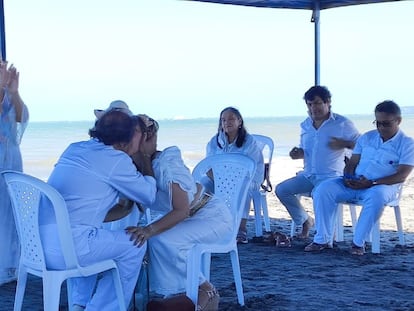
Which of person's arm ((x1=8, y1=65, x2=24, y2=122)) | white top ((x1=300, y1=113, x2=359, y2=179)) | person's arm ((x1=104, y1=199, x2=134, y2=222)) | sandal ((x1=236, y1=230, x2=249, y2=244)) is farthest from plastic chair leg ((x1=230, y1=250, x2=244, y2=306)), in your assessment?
white top ((x1=300, y1=113, x2=359, y2=179))

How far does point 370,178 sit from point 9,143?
8.53 ft

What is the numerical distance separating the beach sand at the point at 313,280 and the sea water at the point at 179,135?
10594mm

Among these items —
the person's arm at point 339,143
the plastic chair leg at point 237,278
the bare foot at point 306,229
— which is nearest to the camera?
the plastic chair leg at point 237,278

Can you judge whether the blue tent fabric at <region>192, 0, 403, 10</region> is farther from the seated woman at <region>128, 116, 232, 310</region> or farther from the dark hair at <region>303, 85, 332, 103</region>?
the seated woman at <region>128, 116, 232, 310</region>

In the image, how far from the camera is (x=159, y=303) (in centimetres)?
316

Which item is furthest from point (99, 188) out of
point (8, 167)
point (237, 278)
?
point (8, 167)

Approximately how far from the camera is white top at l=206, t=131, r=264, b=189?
552 cm

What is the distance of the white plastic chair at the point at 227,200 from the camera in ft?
10.7

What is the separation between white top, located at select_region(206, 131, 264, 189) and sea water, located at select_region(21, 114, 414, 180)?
984cm

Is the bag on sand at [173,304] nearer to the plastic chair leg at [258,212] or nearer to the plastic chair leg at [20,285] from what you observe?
the plastic chair leg at [20,285]

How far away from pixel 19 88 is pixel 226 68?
28473 mm

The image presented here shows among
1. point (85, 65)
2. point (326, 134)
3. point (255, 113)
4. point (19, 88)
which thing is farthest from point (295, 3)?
point (255, 113)

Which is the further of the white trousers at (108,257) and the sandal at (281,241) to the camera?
the sandal at (281,241)

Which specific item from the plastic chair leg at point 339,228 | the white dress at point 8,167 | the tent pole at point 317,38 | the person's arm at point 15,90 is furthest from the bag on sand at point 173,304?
the tent pole at point 317,38
